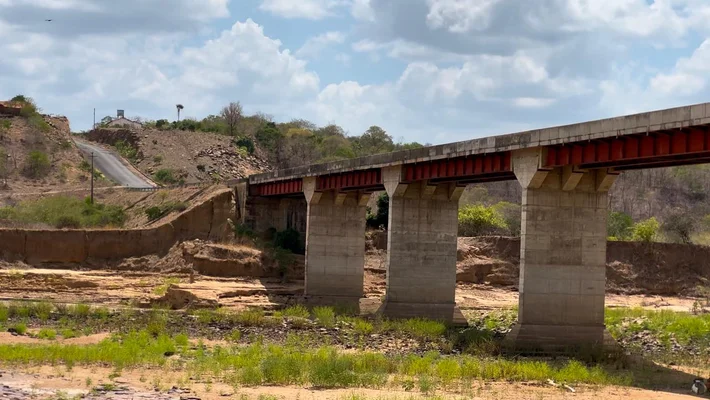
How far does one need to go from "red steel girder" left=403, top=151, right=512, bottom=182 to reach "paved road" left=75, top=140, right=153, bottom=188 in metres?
60.5

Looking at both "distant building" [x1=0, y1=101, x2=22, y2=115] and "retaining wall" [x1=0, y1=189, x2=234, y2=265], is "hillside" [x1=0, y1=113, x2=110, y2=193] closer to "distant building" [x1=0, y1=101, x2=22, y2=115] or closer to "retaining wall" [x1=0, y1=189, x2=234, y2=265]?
"distant building" [x1=0, y1=101, x2=22, y2=115]

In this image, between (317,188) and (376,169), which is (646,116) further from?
(317,188)

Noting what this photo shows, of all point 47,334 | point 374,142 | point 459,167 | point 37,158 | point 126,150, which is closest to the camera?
point 47,334

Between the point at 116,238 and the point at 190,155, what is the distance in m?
59.6

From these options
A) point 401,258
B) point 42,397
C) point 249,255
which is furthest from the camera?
point 249,255

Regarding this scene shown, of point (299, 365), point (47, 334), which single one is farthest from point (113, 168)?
point (299, 365)

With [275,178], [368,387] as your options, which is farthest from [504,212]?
[368,387]

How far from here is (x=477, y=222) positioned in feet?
279

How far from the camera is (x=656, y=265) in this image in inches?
3007

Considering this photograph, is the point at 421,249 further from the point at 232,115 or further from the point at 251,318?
the point at 232,115

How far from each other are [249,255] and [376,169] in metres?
16.7

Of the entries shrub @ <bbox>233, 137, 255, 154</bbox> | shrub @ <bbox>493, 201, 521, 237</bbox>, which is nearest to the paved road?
shrub @ <bbox>233, 137, 255, 154</bbox>

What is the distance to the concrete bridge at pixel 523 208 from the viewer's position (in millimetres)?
37531

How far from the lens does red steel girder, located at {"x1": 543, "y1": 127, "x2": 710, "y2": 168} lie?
1346 inches
